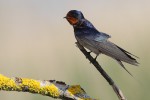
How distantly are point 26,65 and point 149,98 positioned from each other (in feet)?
3.30

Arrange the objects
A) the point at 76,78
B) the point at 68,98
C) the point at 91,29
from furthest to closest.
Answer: the point at 76,78
the point at 91,29
the point at 68,98

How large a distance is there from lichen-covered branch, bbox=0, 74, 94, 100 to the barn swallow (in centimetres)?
27

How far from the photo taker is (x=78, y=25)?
6.70 ft

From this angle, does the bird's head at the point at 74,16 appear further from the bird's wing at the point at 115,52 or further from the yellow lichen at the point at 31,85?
the yellow lichen at the point at 31,85

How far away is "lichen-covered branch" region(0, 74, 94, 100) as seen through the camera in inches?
54.6

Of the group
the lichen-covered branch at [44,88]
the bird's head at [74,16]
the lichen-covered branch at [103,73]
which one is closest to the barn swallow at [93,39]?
the bird's head at [74,16]

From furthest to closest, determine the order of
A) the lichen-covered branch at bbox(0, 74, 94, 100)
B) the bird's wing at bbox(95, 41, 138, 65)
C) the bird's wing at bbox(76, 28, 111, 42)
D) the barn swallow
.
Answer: the bird's wing at bbox(76, 28, 111, 42)
the barn swallow
the bird's wing at bbox(95, 41, 138, 65)
the lichen-covered branch at bbox(0, 74, 94, 100)

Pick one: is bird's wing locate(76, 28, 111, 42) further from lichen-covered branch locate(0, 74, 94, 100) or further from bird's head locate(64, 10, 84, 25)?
lichen-covered branch locate(0, 74, 94, 100)

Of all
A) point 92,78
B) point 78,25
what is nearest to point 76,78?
point 92,78

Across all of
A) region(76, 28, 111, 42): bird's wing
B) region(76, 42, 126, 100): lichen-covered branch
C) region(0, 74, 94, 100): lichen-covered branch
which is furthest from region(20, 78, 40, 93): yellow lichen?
region(76, 28, 111, 42): bird's wing

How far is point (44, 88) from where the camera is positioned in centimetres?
141

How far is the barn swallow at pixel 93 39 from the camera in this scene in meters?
1.71

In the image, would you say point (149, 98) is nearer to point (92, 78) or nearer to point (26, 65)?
point (92, 78)

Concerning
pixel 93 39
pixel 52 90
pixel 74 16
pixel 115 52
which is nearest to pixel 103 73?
pixel 52 90
